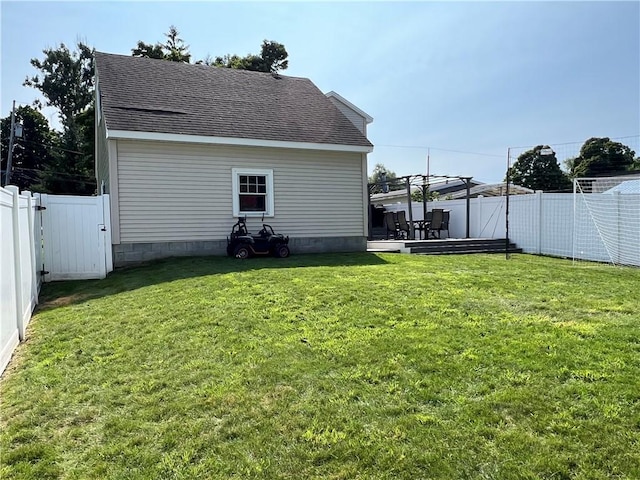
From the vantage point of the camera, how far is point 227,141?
36.1ft

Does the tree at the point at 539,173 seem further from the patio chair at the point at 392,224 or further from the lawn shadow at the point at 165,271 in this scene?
the lawn shadow at the point at 165,271

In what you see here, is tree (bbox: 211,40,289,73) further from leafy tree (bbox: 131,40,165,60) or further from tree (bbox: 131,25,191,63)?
leafy tree (bbox: 131,40,165,60)

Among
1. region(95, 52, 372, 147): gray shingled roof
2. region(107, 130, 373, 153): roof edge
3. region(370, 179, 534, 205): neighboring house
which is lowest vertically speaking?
region(370, 179, 534, 205): neighboring house

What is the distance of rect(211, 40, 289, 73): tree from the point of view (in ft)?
82.9

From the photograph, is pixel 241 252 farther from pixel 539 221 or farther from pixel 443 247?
pixel 539 221

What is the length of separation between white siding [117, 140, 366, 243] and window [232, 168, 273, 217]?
170 mm

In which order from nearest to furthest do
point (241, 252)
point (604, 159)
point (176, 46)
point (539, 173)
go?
point (241, 252), point (176, 46), point (604, 159), point (539, 173)

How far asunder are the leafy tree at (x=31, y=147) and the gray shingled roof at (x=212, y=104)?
29.2m

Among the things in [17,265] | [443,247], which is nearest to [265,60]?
[443,247]

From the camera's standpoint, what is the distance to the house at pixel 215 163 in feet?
34.0

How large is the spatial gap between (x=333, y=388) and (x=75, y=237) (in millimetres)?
7244

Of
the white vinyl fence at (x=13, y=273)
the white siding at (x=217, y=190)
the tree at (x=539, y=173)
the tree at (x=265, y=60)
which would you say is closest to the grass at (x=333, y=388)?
the white vinyl fence at (x=13, y=273)

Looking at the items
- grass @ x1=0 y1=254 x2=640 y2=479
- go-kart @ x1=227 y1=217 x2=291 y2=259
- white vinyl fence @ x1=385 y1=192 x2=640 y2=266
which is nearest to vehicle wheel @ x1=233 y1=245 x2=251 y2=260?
go-kart @ x1=227 y1=217 x2=291 y2=259

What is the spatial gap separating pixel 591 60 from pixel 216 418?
15.0 m
